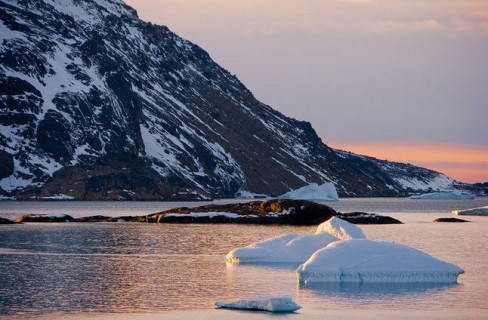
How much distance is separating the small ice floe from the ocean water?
782 millimetres

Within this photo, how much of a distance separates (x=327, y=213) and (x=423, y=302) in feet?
282

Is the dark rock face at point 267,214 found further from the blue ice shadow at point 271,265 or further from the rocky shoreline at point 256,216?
the blue ice shadow at point 271,265

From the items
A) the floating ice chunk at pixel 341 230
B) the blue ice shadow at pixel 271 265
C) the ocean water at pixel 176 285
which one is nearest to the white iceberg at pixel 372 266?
the ocean water at pixel 176 285

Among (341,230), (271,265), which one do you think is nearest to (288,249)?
(271,265)

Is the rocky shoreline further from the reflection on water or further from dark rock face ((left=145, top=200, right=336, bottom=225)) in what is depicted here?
the reflection on water

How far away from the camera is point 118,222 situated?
5551 inches

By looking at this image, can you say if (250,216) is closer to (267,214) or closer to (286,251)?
(267,214)

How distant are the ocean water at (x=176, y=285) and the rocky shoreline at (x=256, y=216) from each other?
33093 mm

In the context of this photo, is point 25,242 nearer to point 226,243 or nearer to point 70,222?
point 226,243

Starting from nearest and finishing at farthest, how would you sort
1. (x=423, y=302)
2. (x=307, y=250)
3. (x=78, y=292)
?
(x=423, y=302)
(x=78, y=292)
(x=307, y=250)

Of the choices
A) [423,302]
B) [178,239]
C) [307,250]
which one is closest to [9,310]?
[423,302]

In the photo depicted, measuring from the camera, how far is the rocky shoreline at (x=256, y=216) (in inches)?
5468

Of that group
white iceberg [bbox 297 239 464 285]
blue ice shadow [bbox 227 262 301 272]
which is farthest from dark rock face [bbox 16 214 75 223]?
white iceberg [bbox 297 239 464 285]

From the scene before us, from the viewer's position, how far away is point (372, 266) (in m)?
60.5
